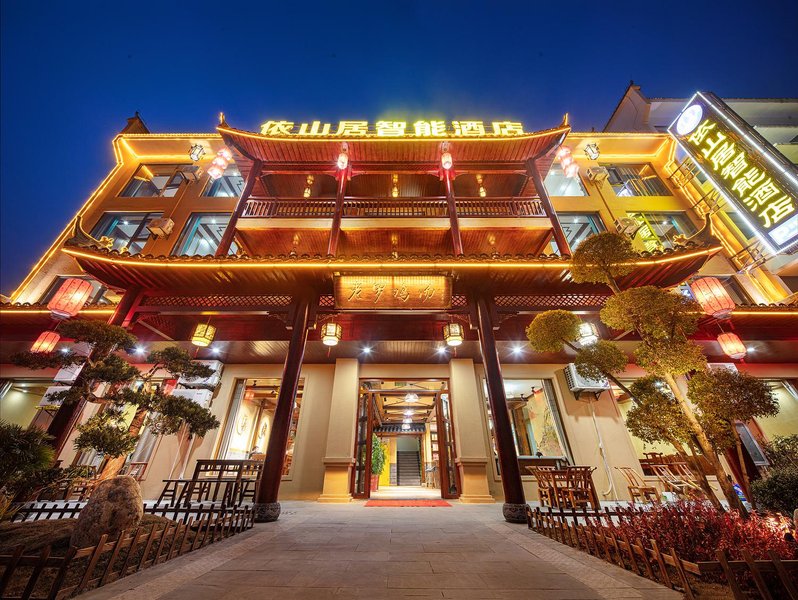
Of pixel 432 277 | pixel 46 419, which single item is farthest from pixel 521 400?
pixel 46 419

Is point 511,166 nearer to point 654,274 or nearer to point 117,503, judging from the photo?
point 654,274

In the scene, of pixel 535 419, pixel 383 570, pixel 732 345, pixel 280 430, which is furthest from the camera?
pixel 535 419

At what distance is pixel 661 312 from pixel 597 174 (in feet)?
34.2

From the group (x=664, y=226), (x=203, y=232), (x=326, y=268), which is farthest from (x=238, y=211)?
(x=664, y=226)

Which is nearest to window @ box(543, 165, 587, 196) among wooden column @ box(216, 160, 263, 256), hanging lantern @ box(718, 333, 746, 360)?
hanging lantern @ box(718, 333, 746, 360)

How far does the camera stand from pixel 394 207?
9.69 m

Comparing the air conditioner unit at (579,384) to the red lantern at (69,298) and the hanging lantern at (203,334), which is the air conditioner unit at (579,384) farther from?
the red lantern at (69,298)

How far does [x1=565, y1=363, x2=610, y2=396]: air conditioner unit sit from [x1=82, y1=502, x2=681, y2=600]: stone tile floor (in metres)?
5.72

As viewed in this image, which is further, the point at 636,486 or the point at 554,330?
the point at 636,486

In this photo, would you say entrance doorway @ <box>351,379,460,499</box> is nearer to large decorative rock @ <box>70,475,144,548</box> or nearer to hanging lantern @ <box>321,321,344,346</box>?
hanging lantern @ <box>321,321,344,346</box>

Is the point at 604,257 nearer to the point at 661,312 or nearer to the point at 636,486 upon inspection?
the point at 661,312

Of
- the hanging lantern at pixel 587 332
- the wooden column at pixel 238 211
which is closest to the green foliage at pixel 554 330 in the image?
the hanging lantern at pixel 587 332

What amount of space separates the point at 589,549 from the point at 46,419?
44.9 feet

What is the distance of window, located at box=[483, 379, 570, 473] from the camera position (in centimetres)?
898
